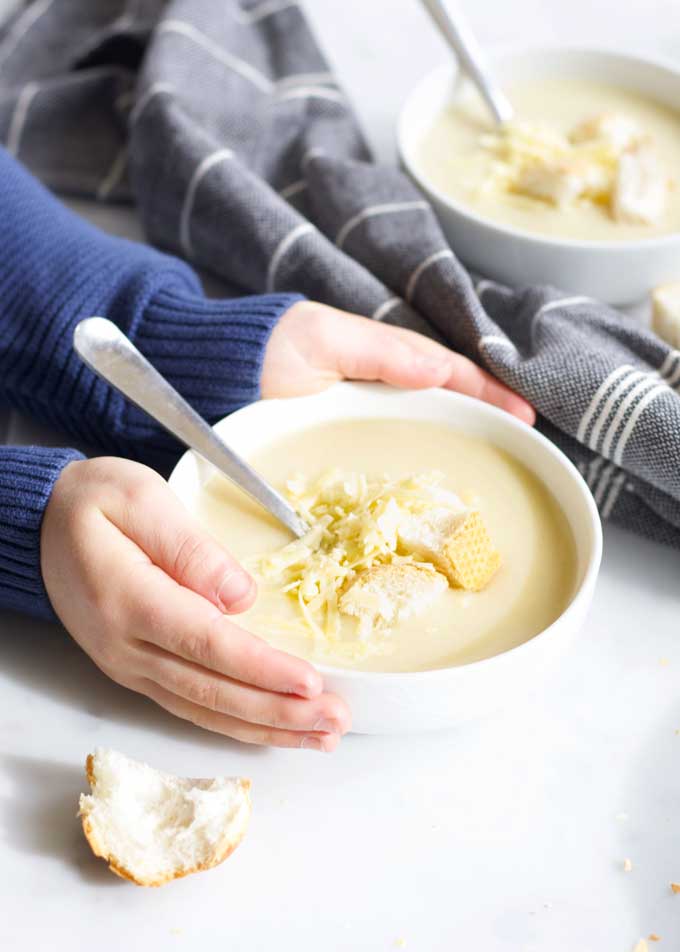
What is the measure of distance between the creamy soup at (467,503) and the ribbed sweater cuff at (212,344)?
0.33 ft

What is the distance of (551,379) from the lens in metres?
1.29

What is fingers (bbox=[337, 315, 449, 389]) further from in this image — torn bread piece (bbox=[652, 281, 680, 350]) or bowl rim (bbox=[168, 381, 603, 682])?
torn bread piece (bbox=[652, 281, 680, 350])

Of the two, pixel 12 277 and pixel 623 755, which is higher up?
pixel 12 277

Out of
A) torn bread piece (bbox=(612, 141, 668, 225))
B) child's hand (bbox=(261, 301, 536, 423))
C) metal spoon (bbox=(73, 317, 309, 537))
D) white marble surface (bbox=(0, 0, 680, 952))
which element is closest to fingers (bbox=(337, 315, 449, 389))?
child's hand (bbox=(261, 301, 536, 423))

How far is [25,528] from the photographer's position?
3.69 ft

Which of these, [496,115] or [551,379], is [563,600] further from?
[496,115]

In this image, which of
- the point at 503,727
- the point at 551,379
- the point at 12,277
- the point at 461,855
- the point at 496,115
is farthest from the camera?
the point at 496,115

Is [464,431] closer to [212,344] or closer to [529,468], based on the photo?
[529,468]

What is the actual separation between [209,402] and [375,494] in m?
0.27

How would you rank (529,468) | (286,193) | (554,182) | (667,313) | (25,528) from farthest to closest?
(286,193)
(554,182)
(667,313)
(529,468)
(25,528)

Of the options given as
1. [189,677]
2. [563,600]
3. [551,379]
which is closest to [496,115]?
[551,379]

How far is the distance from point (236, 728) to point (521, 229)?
822mm

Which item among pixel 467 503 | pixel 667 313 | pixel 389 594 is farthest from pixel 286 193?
pixel 389 594

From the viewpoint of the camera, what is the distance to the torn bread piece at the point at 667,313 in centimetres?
144
